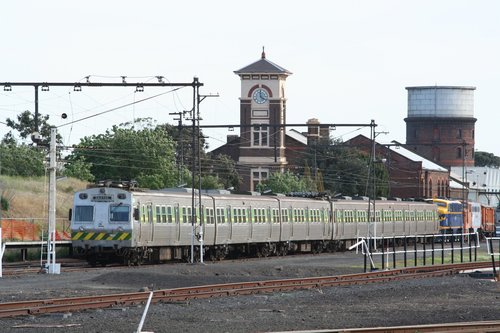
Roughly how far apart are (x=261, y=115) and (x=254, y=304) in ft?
325

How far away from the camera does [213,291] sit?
97.5 feet

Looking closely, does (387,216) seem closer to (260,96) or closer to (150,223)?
(150,223)

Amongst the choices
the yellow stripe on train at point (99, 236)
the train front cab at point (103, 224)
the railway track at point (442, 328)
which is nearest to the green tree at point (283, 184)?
the train front cab at point (103, 224)

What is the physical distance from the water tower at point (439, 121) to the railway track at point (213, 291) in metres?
128

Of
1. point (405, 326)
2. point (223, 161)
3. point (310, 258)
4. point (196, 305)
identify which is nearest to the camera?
point (405, 326)

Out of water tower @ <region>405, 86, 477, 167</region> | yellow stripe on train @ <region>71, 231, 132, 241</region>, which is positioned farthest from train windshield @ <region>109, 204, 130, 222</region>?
water tower @ <region>405, 86, 477, 167</region>

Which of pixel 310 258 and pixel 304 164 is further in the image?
pixel 304 164

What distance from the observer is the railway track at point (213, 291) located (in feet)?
79.8

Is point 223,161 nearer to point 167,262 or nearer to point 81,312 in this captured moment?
point 167,262

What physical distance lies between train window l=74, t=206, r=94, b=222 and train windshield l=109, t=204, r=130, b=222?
35.0 inches

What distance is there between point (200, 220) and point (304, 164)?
78672 millimetres

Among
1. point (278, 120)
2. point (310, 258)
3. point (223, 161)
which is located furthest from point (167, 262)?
point (278, 120)

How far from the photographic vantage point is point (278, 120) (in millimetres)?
124250

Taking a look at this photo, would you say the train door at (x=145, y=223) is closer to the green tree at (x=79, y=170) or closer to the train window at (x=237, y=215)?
the train window at (x=237, y=215)
